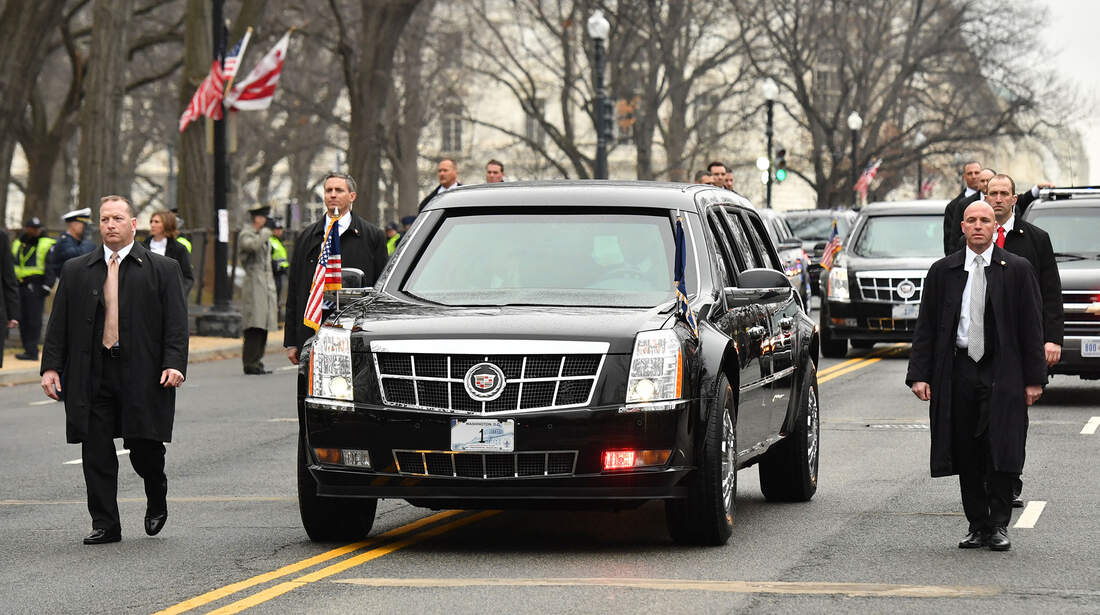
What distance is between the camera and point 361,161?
120 ft

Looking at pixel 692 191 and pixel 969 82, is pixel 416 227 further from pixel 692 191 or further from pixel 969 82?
pixel 969 82

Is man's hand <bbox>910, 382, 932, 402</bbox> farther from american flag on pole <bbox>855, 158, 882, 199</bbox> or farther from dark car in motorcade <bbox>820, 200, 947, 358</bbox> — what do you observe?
american flag on pole <bbox>855, 158, 882, 199</bbox>

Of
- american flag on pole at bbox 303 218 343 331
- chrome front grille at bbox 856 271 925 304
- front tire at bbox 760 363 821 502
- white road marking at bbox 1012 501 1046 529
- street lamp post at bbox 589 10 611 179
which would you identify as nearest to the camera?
white road marking at bbox 1012 501 1046 529

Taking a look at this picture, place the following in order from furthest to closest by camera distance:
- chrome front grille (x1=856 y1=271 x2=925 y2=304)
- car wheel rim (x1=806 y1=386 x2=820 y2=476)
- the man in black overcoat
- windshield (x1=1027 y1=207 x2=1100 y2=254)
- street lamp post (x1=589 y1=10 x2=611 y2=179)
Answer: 1. street lamp post (x1=589 y1=10 x2=611 y2=179)
2. chrome front grille (x1=856 y1=271 x2=925 y2=304)
3. windshield (x1=1027 y1=207 x2=1100 y2=254)
4. the man in black overcoat
5. car wheel rim (x1=806 y1=386 x2=820 y2=476)

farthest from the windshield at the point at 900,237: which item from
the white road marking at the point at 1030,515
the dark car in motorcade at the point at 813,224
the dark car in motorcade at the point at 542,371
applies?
the dark car in motorcade at the point at 542,371

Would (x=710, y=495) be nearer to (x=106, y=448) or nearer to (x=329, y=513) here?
(x=329, y=513)

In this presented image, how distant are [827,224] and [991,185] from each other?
2881 centimetres

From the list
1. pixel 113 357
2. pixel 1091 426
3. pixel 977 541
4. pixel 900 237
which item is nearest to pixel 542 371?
pixel 977 541

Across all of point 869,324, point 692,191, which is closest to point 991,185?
point 692,191

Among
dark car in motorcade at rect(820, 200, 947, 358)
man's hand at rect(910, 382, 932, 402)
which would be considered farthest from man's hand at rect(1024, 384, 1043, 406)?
dark car in motorcade at rect(820, 200, 947, 358)

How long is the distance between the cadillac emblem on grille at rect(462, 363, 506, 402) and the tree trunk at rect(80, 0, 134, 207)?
79.2ft

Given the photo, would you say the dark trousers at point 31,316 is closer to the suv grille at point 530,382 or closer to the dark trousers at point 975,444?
the suv grille at point 530,382

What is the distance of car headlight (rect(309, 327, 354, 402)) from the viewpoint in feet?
29.8

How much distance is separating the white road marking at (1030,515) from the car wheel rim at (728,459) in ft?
5.61
